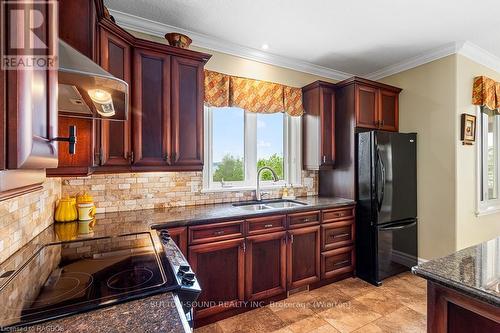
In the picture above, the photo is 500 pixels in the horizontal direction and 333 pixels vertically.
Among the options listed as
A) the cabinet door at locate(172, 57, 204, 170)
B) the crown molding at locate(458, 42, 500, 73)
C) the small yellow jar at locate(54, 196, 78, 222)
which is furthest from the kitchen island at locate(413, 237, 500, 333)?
the crown molding at locate(458, 42, 500, 73)

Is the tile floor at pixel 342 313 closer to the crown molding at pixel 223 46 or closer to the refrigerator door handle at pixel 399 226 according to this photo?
the refrigerator door handle at pixel 399 226

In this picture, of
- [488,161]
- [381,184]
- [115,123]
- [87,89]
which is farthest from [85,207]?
[488,161]

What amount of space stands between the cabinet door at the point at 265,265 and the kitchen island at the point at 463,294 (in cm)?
139

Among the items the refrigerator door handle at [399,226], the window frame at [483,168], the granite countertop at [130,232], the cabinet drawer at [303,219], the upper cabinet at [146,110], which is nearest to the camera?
the granite countertop at [130,232]

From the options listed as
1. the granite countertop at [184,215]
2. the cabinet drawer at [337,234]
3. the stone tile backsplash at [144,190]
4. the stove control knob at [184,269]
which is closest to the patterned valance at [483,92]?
the cabinet drawer at [337,234]

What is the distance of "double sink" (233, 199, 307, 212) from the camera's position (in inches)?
110

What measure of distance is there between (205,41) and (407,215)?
3018mm

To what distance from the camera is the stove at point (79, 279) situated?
32.9 inches

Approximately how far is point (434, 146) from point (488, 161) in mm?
1030

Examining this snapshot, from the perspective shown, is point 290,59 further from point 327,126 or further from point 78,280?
point 78,280

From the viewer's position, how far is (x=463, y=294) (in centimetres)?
99

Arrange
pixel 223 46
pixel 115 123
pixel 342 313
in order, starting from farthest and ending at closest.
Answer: pixel 223 46, pixel 342 313, pixel 115 123

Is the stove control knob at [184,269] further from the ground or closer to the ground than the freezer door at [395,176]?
closer to the ground

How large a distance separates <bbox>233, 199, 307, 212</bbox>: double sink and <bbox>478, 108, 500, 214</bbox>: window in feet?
7.48
